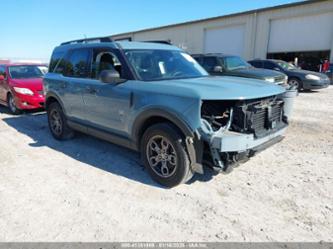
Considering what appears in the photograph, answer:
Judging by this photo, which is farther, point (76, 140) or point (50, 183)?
point (76, 140)

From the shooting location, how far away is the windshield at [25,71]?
8888mm

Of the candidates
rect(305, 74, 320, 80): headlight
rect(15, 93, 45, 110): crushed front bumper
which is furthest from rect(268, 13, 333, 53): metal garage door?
rect(15, 93, 45, 110): crushed front bumper

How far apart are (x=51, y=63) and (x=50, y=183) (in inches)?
129

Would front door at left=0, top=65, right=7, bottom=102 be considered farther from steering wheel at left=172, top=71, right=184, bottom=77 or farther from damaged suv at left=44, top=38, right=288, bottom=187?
steering wheel at left=172, top=71, right=184, bottom=77

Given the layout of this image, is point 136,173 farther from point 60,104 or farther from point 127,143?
point 60,104

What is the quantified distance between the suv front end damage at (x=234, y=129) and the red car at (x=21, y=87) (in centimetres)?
625

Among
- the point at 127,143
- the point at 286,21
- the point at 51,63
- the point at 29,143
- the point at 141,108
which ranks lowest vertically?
the point at 29,143

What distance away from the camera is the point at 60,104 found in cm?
562

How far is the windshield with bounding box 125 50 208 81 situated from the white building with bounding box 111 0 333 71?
17035 millimetres

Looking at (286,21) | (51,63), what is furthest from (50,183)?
(286,21)

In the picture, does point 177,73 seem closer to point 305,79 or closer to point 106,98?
point 106,98

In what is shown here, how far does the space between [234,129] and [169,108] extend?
2.81ft

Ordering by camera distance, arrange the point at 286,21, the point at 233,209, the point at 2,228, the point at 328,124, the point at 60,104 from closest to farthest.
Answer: the point at 2,228 < the point at 233,209 < the point at 60,104 < the point at 328,124 < the point at 286,21

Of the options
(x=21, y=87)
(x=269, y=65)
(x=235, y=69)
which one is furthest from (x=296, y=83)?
(x=21, y=87)
